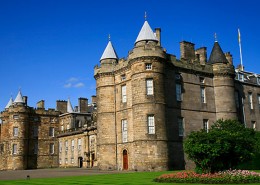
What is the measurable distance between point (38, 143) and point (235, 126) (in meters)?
40.0

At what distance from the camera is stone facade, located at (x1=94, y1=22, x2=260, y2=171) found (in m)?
34.2

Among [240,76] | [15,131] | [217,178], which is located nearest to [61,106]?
[15,131]

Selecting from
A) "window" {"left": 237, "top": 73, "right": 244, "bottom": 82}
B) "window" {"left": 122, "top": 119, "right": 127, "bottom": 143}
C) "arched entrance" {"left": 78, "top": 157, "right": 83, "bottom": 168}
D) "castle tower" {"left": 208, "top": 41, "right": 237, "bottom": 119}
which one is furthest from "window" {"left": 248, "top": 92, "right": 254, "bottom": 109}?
"arched entrance" {"left": 78, "top": 157, "right": 83, "bottom": 168}

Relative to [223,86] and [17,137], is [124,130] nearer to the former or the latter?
[223,86]

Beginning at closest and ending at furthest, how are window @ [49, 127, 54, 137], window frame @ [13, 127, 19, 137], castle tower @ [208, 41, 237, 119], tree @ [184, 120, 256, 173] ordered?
tree @ [184, 120, 256, 173] < castle tower @ [208, 41, 237, 119] < window frame @ [13, 127, 19, 137] < window @ [49, 127, 54, 137]

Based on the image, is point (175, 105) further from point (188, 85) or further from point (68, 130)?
point (68, 130)

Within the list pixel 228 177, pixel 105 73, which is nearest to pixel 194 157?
pixel 228 177

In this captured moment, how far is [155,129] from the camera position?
34.0 m

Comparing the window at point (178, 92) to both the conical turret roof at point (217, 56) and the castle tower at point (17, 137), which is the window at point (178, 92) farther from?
the castle tower at point (17, 137)

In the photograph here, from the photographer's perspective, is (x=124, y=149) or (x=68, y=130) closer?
(x=124, y=149)

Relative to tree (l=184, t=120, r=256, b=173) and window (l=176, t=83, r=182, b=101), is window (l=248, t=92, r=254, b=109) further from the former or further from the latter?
tree (l=184, t=120, r=256, b=173)

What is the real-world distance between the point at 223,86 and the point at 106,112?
1453cm

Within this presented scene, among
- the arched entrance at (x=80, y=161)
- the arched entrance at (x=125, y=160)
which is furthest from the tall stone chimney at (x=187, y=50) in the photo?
the arched entrance at (x=80, y=161)

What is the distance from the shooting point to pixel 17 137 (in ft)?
196
